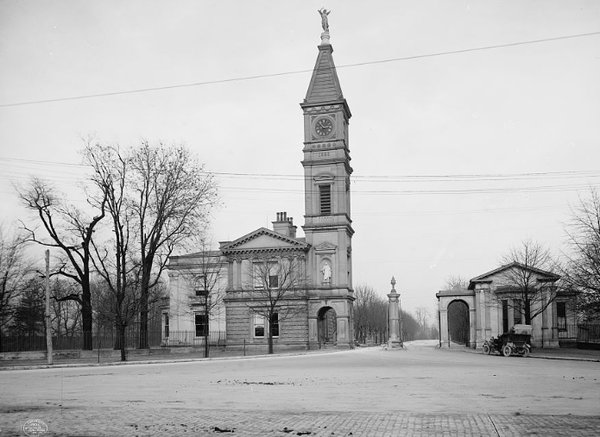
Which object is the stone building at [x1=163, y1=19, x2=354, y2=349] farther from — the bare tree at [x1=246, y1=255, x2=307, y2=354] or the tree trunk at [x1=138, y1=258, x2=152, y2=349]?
the tree trunk at [x1=138, y1=258, x2=152, y2=349]

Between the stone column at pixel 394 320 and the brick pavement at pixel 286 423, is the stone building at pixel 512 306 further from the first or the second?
the brick pavement at pixel 286 423

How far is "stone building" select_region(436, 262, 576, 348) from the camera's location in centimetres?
5872

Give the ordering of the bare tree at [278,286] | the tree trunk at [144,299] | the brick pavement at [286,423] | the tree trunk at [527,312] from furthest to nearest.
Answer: the bare tree at [278,286] < the tree trunk at [527,312] < the tree trunk at [144,299] < the brick pavement at [286,423]

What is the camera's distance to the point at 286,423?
11398 millimetres

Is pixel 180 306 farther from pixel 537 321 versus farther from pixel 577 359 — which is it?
pixel 577 359

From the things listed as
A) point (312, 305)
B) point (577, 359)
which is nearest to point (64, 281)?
point (312, 305)

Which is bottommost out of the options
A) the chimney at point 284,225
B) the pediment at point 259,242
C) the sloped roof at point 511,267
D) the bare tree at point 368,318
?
the bare tree at point 368,318

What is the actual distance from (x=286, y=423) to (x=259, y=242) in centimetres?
5505

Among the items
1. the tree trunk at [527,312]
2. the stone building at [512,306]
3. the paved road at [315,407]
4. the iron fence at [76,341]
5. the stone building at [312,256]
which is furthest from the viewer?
the stone building at [312,256]

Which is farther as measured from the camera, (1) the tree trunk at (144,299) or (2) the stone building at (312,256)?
(2) the stone building at (312,256)

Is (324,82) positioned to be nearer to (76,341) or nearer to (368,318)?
(76,341)

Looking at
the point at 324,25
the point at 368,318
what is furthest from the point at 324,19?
the point at 368,318

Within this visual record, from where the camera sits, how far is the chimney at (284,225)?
2874 inches

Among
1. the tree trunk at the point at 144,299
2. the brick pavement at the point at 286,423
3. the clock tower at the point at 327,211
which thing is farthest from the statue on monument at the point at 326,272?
the brick pavement at the point at 286,423
